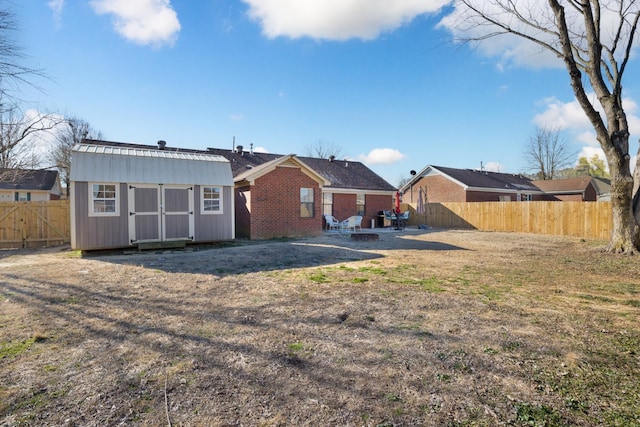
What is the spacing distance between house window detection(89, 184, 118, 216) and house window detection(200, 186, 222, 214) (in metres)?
2.76

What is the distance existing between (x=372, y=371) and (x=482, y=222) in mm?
21386

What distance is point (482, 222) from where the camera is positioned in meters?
22.0

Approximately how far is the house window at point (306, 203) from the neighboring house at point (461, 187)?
1227 centimetres

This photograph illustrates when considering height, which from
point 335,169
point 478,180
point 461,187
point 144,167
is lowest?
point 144,167

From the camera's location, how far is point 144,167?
1170 cm

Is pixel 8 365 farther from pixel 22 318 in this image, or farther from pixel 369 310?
pixel 369 310

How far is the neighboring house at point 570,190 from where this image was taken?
33938 mm

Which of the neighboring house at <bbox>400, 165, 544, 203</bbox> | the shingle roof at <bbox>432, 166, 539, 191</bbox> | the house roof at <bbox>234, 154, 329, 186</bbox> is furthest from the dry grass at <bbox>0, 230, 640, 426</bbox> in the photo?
the shingle roof at <bbox>432, 166, 539, 191</bbox>

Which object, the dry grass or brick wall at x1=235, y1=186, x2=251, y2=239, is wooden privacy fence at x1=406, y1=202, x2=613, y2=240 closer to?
the dry grass

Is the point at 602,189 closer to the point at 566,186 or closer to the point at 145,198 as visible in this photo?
the point at 566,186

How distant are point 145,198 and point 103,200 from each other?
121 cm

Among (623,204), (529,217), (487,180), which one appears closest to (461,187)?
(487,180)

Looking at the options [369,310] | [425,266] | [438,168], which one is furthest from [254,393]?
[438,168]

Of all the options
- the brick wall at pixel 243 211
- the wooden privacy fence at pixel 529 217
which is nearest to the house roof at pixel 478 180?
the wooden privacy fence at pixel 529 217
